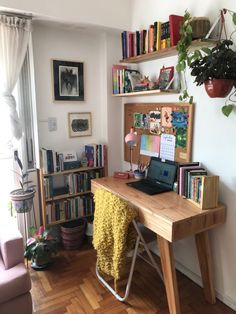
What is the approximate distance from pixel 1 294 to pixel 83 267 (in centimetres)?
94

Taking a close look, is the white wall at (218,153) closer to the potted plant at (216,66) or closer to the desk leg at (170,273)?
the potted plant at (216,66)

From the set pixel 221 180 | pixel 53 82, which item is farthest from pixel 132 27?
pixel 221 180

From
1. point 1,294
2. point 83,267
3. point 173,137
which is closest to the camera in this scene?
point 1,294

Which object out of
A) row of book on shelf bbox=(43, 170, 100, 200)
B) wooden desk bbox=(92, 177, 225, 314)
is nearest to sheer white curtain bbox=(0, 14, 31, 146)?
row of book on shelf bbox=(43, 170, 100, 200)

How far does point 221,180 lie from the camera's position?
1.91 m

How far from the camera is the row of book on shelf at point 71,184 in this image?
2.64 m

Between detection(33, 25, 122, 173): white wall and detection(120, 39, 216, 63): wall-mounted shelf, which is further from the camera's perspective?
detection(33, 25, 122, 173): white wall

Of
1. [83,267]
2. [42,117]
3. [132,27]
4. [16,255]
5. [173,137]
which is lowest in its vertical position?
[83,267]

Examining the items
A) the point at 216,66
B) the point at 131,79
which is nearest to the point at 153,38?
the point at 131,79

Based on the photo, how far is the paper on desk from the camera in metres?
2.28

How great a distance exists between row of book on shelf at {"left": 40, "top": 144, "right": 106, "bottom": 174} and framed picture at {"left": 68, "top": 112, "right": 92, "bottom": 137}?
0.59ft

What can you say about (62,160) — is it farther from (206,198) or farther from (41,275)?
(206,198)

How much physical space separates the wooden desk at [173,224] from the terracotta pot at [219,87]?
786mm

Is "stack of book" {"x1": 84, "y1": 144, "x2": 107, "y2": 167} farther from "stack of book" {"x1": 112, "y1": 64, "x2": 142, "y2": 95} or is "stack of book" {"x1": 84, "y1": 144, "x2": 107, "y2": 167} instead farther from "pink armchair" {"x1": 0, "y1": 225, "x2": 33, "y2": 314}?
"pink armchair" {"x1": 0, "y1": 225, "x2": 33, "y2": 314}
